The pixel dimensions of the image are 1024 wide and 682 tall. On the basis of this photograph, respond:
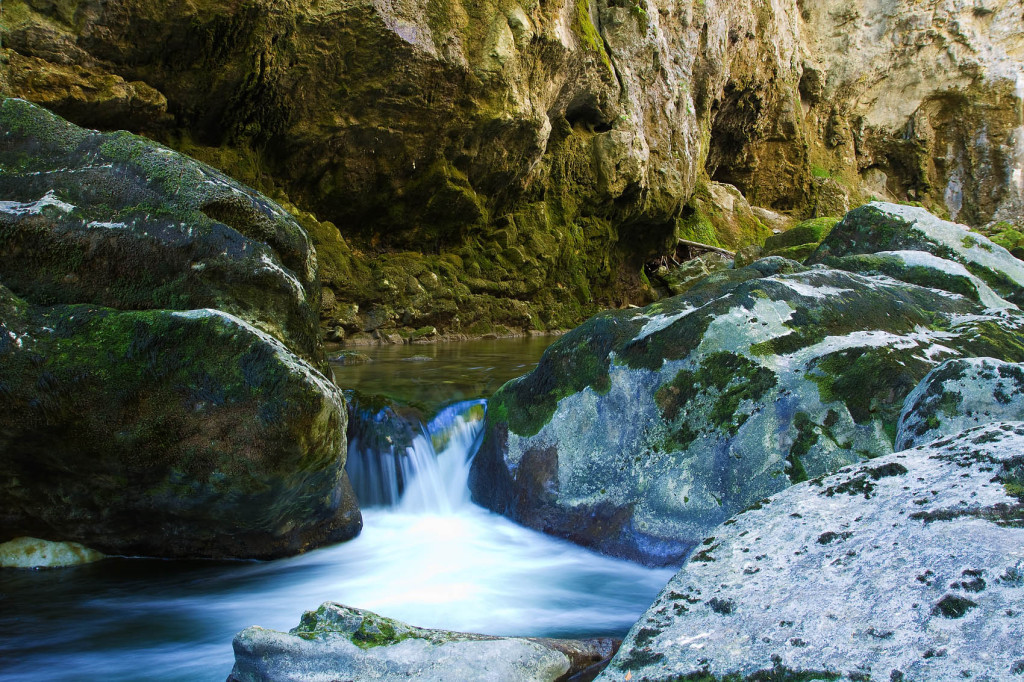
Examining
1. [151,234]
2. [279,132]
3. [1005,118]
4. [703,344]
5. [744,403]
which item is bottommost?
[744,403]

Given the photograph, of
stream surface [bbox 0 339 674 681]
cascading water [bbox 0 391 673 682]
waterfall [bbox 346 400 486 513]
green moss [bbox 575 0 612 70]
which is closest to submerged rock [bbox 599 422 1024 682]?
cascading water [bbox 0 391 673 682]

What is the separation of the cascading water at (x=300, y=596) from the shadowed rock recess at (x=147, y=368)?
8.4 inches

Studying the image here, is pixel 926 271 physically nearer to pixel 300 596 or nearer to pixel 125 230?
pixel 300 596

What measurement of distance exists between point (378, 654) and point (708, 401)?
7.11ft

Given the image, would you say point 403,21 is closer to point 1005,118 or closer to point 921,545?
point 921,545

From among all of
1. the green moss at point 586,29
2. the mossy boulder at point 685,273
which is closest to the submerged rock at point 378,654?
the green moss at point 586,29

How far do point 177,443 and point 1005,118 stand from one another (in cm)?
3668

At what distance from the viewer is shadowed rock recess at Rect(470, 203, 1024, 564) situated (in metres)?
3.45

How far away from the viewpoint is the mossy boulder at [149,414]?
130 inches

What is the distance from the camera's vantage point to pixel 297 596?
3703 millimetres

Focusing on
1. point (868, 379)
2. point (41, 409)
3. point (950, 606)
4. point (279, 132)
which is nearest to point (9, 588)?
point (41, 409)

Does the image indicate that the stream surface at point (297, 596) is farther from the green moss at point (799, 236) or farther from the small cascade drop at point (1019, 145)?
the small cascade drop at point (1019, 145)

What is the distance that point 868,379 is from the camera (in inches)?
137

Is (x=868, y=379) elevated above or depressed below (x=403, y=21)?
below
